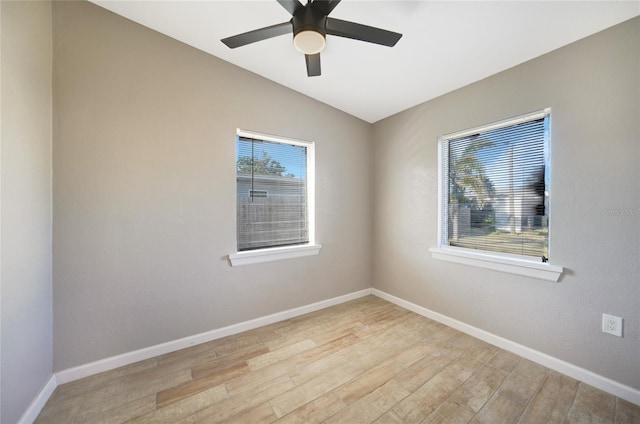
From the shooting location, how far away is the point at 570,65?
5.75ft

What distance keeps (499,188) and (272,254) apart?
229 centimetres

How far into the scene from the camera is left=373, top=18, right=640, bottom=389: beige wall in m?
1.54

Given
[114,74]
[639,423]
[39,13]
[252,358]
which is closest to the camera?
[639,423]

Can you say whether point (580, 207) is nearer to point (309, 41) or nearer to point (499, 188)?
point (499, 188)

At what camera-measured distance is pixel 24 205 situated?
54.4 inches

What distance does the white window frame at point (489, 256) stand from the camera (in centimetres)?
Result: 188

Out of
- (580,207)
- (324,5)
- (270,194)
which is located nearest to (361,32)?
(324,5)

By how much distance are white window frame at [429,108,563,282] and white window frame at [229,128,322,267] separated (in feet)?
4.50

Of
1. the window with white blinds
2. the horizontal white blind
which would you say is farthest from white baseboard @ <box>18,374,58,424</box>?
the window with white blinds

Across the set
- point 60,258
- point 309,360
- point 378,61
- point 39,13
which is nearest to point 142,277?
point 60,258

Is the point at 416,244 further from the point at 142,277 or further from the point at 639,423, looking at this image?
the point at 142,277

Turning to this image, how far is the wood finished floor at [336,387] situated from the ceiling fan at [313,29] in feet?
7.33

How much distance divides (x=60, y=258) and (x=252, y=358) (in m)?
1.59

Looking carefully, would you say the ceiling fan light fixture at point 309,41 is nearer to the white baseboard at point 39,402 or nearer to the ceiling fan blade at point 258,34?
the ceiling fan blade at point 258,34
